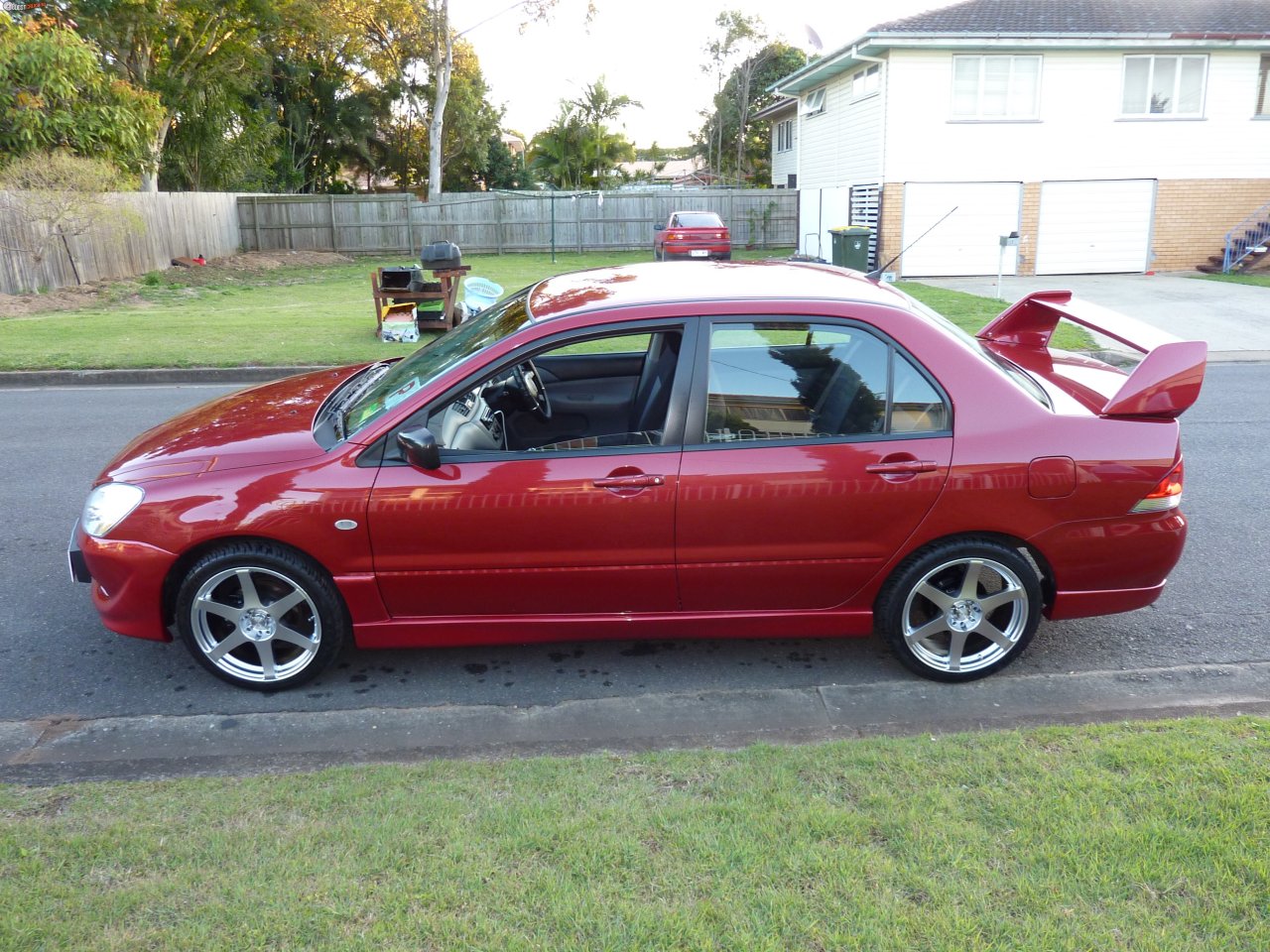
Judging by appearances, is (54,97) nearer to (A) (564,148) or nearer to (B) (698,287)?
(B) (698,287)

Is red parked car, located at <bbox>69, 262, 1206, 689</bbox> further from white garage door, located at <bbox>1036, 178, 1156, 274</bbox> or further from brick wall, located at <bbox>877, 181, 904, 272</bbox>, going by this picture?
white garage door, located at <bbox>1036, 178, 1156, 274</bbox>

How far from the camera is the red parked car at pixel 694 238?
2577 cm

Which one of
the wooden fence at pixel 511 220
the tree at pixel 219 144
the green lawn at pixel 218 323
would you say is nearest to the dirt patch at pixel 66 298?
the green lawn at pixel 218 323

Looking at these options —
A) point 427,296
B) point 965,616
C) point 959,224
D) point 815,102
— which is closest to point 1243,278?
point 959,224

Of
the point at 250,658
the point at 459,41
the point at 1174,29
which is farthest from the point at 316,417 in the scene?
the point at 459,41

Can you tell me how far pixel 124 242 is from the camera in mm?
22625

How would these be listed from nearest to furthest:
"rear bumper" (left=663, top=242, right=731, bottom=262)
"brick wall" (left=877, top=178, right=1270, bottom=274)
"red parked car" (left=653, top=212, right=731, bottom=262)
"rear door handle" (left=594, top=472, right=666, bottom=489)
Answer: "rear door handle" (left=594, top=472, right=666, bottom=489)
"brick wall" (left=877, top=178, right=1270, bottom=274)
"rear bumper" (left=663, top=242, right=731, bottom=262)
"red parked car" (left=653, top=212, right=731, bottom=262)

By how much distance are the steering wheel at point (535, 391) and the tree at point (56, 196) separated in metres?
17.9

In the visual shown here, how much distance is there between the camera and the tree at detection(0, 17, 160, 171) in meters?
19.7

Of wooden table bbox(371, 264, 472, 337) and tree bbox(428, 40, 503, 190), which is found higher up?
tree bbox(428, 40, 503, 190)

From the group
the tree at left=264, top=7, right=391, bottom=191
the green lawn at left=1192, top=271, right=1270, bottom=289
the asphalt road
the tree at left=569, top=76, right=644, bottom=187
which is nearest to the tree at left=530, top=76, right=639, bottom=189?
the tree at left=569, top=76, right=644, bottom=187

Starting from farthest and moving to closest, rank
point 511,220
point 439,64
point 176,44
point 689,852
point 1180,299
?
point 439,64
point 511,220
point 176,44
point 1180,299
point 689,852

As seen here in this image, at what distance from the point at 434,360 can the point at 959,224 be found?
21.1 metres

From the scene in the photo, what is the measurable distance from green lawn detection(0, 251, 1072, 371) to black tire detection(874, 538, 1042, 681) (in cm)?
923
